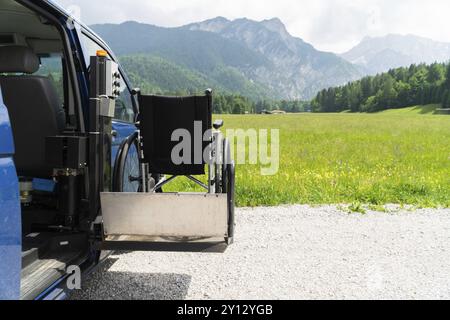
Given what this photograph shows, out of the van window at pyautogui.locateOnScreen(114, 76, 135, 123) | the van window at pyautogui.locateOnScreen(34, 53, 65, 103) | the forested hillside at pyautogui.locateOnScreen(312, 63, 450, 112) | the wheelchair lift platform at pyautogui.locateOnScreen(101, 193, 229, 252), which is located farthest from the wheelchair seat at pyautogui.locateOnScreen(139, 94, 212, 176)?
the forested hillside at pyautogui.locateOnScreen(312, 63, 450, 112)

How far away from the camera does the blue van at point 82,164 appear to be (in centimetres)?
291

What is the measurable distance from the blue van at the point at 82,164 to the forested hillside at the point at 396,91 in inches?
4187

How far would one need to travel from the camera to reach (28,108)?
11.0 ft

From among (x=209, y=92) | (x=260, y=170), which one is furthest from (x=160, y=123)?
(x=260, y=170)

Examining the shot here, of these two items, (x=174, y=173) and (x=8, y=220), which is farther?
(x=174, y=173)

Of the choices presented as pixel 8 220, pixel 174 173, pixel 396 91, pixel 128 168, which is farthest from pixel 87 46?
pixel 396 91

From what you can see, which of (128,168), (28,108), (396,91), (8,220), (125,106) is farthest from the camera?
(396,91)

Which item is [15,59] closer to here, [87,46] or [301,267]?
[87,46]

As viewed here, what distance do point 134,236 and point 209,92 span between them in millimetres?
1344

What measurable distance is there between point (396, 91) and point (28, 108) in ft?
409

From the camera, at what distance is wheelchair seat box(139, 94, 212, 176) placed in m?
3.68

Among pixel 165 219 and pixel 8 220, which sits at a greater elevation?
pixel 8 220

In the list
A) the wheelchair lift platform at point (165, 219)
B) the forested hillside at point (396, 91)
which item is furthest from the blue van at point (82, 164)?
the forested hillside at point (396, 91)
